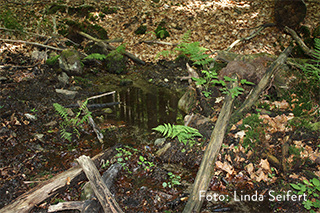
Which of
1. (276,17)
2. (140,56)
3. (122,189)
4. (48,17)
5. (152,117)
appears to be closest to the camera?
(122,189)

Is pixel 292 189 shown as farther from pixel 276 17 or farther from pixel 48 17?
pixel 48 17

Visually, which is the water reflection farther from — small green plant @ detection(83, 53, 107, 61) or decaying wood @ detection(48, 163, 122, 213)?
decaying wood @ detection(48, 163, 122, 213)

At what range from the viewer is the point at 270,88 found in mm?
4574

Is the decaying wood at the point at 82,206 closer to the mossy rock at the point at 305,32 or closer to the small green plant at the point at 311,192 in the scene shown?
the small green plant at the point at 311,192

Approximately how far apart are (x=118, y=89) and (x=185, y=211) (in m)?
4.85

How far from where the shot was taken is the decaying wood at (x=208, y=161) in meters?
2.78

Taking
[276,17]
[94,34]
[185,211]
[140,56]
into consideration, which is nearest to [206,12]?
[276,17]

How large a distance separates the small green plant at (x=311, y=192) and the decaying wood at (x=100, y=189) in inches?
95.2

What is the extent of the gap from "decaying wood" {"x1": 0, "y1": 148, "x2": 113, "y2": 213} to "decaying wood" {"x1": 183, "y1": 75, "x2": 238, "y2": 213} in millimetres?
1779

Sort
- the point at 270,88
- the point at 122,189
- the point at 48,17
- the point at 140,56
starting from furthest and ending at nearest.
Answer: the point at 48,17 < the point at 140,56 < the point at 270,88 < the point at 122,189

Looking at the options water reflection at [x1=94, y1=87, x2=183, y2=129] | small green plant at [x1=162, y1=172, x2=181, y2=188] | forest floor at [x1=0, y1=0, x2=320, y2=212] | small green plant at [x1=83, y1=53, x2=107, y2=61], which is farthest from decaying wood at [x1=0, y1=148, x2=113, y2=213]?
small green plant at [x1=83, y1=53, x2=107, y2=61]

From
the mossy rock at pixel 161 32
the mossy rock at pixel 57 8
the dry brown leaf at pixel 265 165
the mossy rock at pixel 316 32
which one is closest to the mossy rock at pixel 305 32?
the mossy rock at pixel 316 32

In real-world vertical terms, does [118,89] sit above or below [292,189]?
above

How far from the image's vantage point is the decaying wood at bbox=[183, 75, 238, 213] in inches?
109
